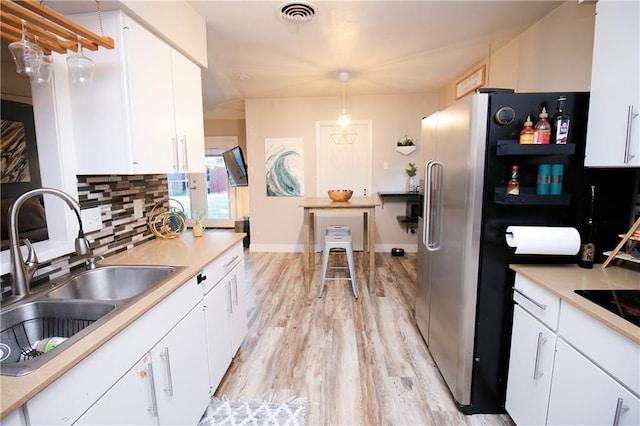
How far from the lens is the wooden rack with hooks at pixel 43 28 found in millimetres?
998

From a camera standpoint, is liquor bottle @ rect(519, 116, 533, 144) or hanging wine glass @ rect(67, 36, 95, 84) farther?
Answer: liquor bottle @ rect(519, 116, 533, 144)

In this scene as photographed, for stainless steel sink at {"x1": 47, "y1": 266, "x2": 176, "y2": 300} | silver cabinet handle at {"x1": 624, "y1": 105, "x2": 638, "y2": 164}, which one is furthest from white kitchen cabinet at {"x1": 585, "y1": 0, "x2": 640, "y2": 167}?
stainless steel sink at {"x1": 47, "y1": 266, "x2": 176, "y2": 300}

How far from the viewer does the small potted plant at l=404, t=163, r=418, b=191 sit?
4.66m

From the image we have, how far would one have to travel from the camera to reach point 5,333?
108 centimetres

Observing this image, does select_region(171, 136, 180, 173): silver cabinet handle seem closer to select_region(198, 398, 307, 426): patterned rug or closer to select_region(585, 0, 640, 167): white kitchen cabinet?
select_region(198, 398, 307, 426): patterned rug

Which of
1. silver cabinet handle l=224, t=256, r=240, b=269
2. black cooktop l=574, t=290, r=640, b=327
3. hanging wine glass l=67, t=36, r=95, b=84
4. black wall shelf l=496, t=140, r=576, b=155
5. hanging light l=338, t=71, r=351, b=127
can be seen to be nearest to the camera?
black cooktop l=574, t=290, r=640, b=327

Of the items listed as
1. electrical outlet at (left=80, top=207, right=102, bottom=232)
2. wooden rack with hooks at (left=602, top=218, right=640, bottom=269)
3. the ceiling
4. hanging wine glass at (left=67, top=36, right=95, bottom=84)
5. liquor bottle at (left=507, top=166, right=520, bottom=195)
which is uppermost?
the ceiling

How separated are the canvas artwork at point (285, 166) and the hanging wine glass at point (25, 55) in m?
3.79

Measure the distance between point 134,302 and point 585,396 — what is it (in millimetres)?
1745

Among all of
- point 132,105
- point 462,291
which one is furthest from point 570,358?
point 132,105

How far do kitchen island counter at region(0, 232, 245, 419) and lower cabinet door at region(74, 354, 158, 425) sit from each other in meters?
0.19

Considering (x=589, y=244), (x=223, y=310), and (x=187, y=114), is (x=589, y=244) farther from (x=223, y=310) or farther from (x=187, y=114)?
(x=187, y=114)

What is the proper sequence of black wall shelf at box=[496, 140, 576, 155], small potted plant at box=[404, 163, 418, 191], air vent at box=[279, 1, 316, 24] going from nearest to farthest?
black wall shelf at box=[496, 140, 576, 155] < air vent at box=[279, 1, 316, 24] < small potted plant at box=[404, 163, 418, 191]

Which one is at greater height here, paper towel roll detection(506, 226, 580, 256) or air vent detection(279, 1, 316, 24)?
air vent detection(279, 1, 316, 24)
